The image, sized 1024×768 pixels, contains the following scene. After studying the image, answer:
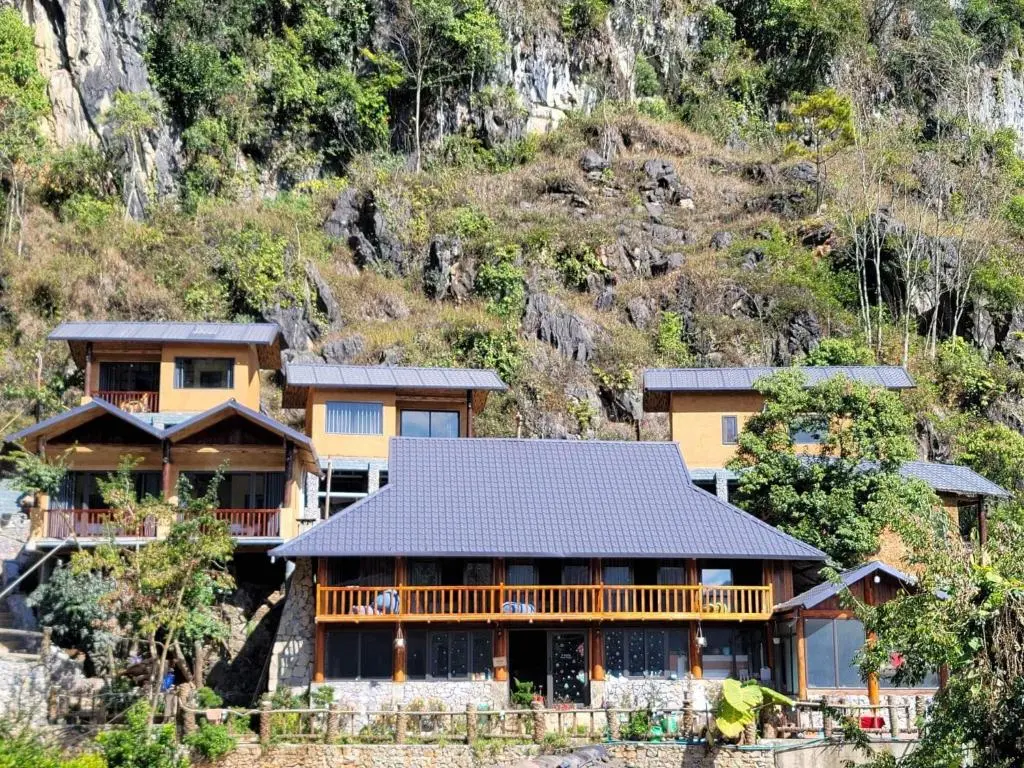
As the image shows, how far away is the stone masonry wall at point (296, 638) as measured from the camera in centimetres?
2966

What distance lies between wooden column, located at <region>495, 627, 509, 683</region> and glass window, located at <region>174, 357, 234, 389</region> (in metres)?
12.1

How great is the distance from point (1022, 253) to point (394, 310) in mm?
27586

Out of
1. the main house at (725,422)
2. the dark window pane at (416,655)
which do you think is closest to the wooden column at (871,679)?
the main house at (725,422)

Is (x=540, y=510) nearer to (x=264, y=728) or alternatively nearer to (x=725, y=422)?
(x=725, y=422)

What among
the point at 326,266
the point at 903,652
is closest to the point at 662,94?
the point at 326,266

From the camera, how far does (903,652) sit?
18.5m

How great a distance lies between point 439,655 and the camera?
30.1m

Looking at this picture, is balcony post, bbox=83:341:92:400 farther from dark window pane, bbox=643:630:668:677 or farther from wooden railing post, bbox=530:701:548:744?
dark window pane, bbox=643:630:668:677

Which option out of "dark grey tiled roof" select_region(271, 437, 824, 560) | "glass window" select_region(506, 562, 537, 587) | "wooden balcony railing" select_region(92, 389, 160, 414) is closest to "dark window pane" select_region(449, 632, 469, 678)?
"glass window" select_region(506, 562, 537, 587)

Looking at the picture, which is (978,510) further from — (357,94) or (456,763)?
(357,94)

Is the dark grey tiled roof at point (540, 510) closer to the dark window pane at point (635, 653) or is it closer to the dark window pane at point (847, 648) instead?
the dark window pane at point (847, 648)

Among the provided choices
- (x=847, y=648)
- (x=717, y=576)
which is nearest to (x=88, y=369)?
(x=717, y=576)

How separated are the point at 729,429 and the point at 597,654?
32.8ft

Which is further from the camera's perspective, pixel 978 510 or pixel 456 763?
pixel 978 510
